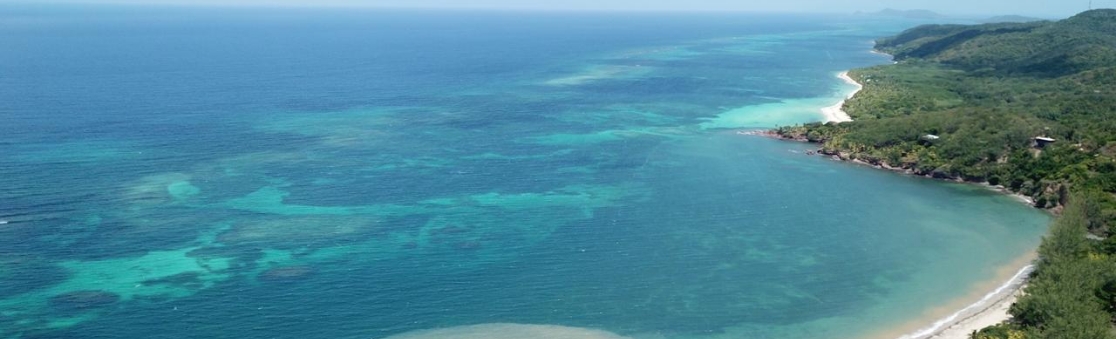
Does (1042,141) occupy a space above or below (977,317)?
above

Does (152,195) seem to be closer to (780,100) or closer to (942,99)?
(780,100)

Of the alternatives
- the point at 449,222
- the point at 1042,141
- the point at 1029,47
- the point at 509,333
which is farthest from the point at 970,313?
the point at 1029,47

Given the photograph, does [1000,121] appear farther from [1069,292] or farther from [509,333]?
[509,333]

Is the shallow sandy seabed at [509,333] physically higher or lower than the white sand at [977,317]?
higher

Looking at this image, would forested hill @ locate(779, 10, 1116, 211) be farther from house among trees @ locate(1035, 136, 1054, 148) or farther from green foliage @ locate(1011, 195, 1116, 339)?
green foliage @ locate(1011, 195, 1116, 339)

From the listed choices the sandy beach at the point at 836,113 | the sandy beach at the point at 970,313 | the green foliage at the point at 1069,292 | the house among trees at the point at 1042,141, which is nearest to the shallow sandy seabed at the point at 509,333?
the sandy beach at the point at 970,313

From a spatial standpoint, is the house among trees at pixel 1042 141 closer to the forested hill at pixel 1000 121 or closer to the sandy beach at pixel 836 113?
the forested hill at pixel 1000 121
